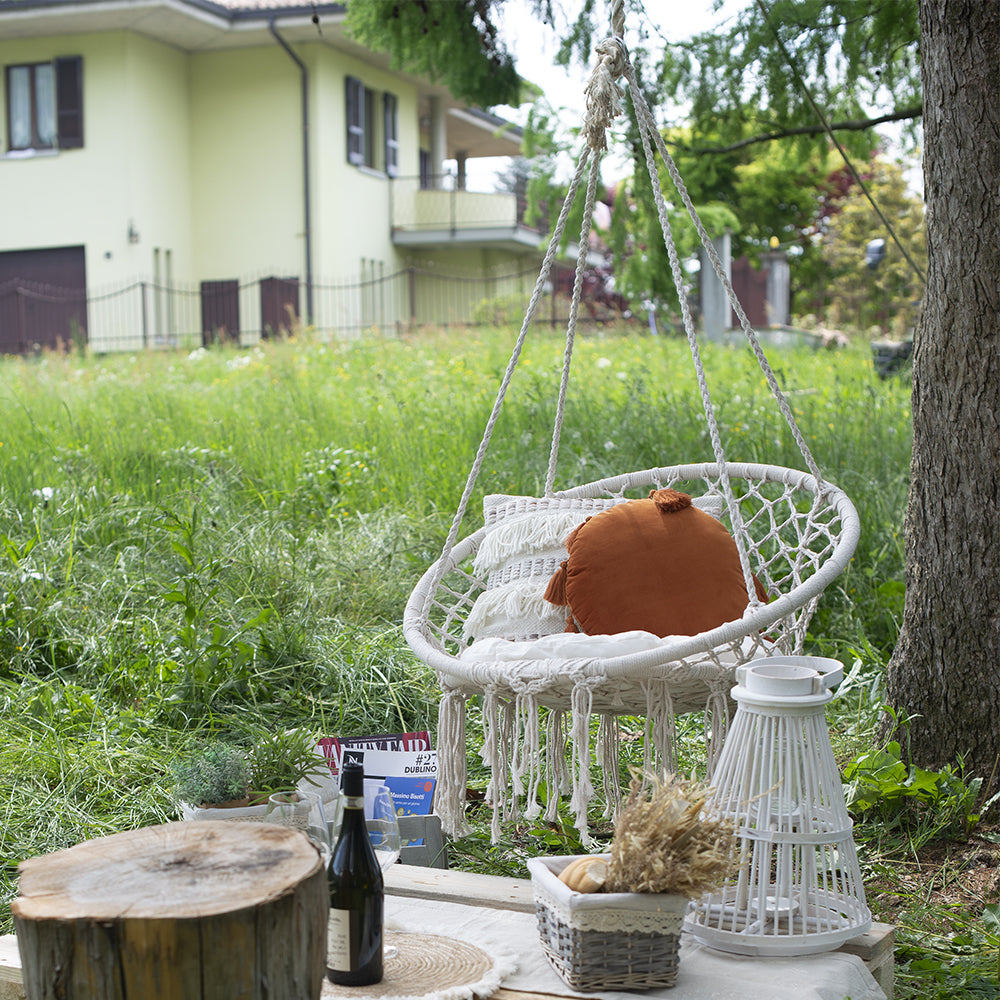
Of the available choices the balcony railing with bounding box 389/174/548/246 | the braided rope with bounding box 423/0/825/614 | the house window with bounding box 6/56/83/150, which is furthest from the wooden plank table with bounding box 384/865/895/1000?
the balcony railing with bounding box 389/174/548/246

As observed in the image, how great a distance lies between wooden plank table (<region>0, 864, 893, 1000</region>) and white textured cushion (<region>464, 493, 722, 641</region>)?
0.64 m

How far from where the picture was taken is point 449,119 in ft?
58.8

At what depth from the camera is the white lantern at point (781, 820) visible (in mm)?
1858

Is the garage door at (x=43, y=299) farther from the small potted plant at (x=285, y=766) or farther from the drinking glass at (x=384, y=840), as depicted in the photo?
the drinking glass at (x=384, y=840)

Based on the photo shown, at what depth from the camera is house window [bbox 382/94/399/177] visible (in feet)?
49.9

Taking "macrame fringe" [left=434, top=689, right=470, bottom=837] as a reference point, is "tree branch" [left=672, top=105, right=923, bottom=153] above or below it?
above

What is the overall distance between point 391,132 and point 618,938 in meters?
14.8

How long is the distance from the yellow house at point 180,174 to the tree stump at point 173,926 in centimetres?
1230

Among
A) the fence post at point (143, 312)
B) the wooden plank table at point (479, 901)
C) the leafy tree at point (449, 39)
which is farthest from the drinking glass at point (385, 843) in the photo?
the fence post at point (143, 312)

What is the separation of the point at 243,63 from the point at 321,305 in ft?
10.2

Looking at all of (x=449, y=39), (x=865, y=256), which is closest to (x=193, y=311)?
(x=865, y=256)

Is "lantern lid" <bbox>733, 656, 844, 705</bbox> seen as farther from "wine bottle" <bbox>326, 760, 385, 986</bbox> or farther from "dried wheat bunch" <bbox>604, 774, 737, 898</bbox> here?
"wine bottle" <bbox>326, 760, 385, 986</bbox>

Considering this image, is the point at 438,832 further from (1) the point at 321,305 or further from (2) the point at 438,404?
(1) the point at 321,305

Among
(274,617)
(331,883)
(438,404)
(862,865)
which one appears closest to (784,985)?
(331,883)
